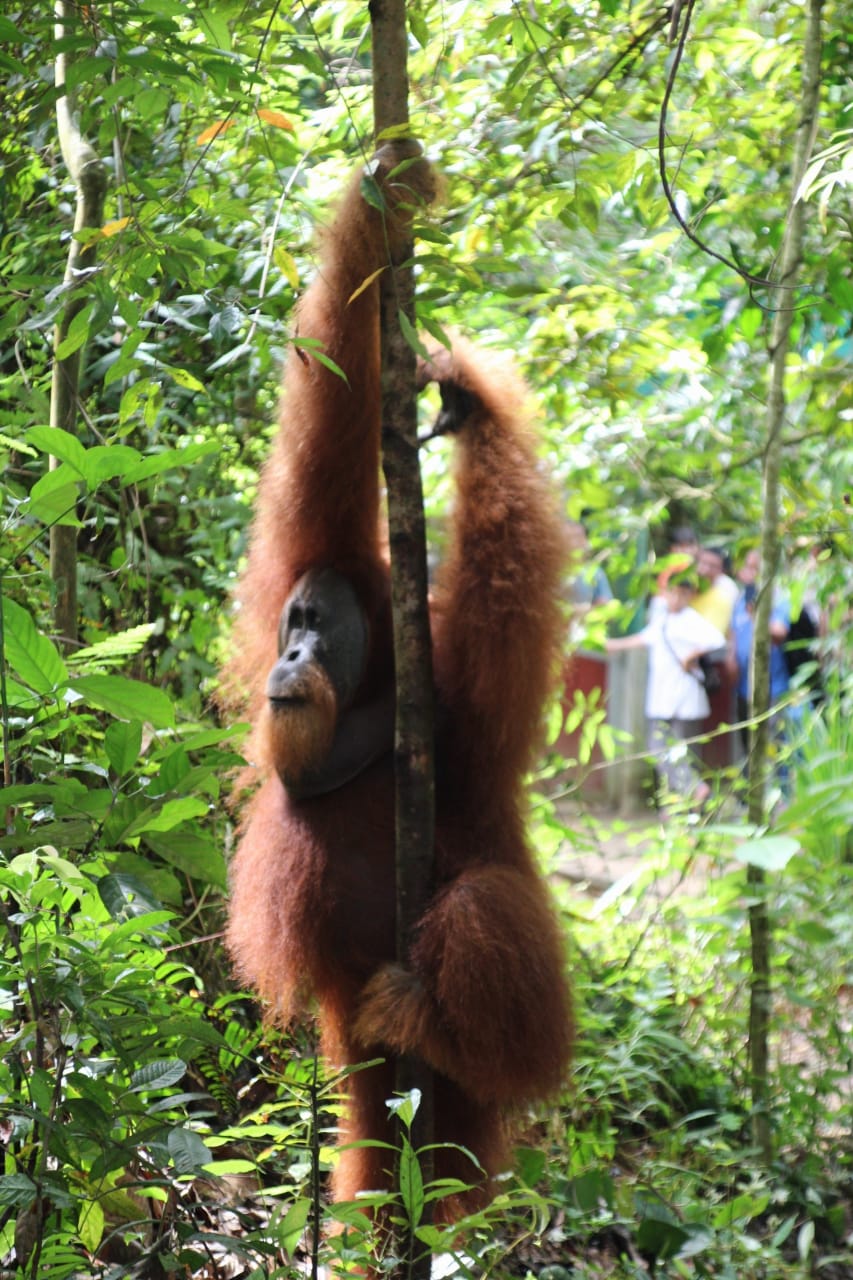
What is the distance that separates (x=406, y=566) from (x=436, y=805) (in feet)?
1.71

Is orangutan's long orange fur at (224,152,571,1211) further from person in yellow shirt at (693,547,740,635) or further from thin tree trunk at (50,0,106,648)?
person in yellow shirt at (693,547,740,635)

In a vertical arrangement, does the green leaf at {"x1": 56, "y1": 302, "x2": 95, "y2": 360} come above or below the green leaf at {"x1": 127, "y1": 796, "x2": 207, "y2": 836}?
above

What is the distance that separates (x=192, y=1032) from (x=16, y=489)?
831 millimetres

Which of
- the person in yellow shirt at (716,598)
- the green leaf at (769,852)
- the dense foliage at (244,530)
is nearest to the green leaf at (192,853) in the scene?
the dense foliage at (244,530)

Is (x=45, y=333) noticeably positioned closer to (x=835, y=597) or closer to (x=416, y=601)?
(x=416, y=601)

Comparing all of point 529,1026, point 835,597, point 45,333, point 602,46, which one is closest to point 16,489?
point 45,333

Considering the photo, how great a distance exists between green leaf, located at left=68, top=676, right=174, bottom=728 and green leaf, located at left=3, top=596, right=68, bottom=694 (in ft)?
0.13

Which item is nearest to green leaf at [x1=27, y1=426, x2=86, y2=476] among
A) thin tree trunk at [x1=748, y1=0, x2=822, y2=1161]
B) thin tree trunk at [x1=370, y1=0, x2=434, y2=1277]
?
→ thin tree trunk at [x1=370, y1=0, x2=434, y2=1277]

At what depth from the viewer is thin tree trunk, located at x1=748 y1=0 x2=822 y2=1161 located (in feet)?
9.21

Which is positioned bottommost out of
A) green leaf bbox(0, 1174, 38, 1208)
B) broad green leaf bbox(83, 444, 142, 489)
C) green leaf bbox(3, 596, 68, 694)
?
green leaf bbox(0, 1174, 38, 1208)

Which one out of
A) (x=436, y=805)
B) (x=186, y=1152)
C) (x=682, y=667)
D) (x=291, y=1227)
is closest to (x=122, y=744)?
(x=186, y=1152)

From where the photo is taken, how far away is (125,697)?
136 cm

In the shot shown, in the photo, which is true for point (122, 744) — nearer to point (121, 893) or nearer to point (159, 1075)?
point (121, 893)

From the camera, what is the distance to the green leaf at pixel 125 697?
1.35 meters
